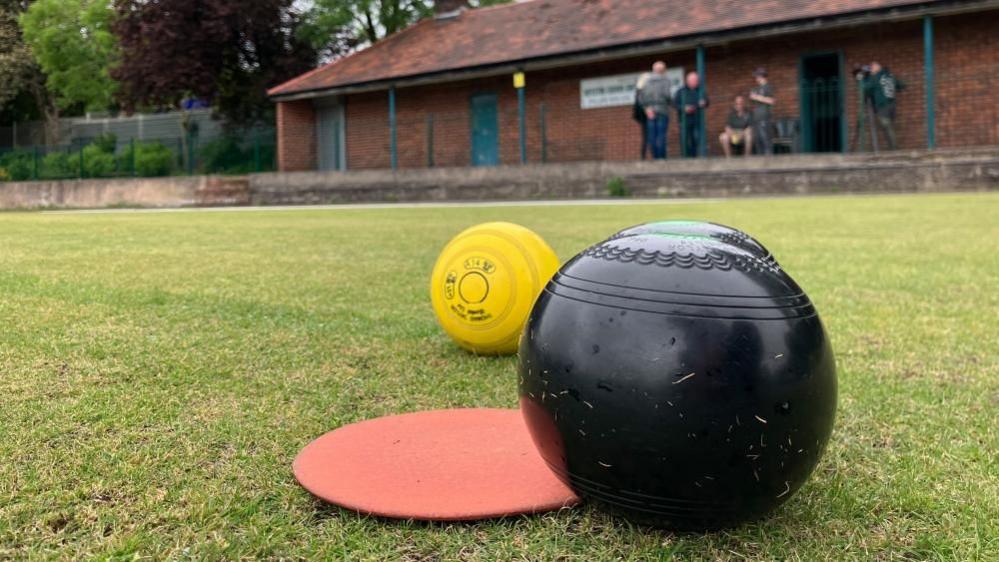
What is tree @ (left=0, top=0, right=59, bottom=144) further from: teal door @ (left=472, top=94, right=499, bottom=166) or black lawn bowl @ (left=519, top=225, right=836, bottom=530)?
black lawn bowl @ (left=519, top=225, right=836, bottom=530)

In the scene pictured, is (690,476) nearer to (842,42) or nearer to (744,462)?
(744,462)

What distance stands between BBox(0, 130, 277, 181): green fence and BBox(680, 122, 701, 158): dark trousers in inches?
563

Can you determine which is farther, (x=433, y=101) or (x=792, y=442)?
(x=433, y=101)

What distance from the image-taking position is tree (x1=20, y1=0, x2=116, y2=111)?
3297cm

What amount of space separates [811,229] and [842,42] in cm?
1324

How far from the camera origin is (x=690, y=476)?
1.66 m

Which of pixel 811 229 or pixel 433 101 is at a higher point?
pixel 433 101

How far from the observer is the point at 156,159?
26375 millimetres

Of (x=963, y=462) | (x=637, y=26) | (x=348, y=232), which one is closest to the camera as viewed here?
(x=963, y=462)

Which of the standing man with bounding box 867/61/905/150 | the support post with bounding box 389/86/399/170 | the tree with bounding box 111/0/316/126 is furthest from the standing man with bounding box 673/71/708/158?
the tree with bounding box 111/0/316/126

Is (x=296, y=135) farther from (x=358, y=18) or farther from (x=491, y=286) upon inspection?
(x=491, y=286)

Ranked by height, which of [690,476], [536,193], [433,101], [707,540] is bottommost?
[707,540]

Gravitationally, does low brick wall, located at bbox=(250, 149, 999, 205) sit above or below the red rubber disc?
above

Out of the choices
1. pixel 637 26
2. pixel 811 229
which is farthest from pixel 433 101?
pixel 811 229
